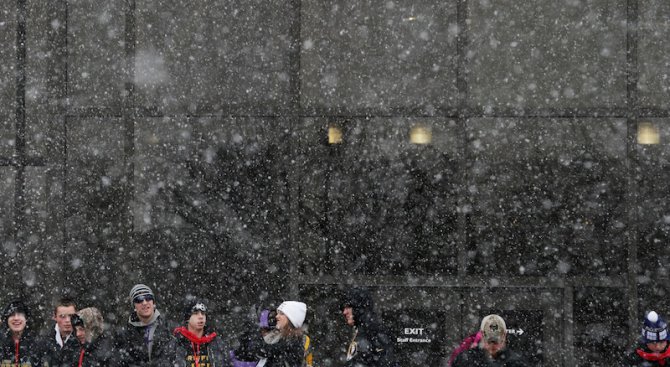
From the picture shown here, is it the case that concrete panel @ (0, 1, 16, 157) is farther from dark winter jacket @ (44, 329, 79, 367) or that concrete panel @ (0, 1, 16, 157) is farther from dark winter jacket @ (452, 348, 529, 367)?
dark winter jacket @ (452, 348, 529, 367)

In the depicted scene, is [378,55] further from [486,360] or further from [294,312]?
[486,360]

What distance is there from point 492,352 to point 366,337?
53.1 inches

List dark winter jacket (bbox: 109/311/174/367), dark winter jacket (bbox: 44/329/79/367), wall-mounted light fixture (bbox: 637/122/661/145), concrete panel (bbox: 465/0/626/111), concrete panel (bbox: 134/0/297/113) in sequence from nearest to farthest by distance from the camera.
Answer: dark winter jacket (bbox: 109/311/174/367), dark winter jacket (bbox: 44/329/79/367), wall-mounted light fixture (bbox: 637/122/661/145), concrete panel (bbox: 465/0/626/111), concrete panel (bbox: 134/0/297/113)

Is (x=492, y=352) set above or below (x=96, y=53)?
below

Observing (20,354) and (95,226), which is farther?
(95,226)

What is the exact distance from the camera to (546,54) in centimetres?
985

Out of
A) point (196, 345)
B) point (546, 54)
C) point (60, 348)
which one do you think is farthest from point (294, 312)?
point (546, 54)

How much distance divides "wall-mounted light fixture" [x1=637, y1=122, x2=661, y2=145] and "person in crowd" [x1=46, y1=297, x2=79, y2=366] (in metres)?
6.20

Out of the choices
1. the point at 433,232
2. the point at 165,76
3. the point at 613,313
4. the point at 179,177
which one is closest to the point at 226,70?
the point at 165,76

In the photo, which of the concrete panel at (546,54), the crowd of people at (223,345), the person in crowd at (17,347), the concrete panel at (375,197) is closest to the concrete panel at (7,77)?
the person in crowd at (17,347)

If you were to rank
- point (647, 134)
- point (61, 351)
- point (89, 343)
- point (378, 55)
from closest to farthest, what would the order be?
point (89, 343) → point (61, 351) → point (647, 134) → point (378, 55)

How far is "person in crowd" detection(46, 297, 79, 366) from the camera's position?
7.86 metres

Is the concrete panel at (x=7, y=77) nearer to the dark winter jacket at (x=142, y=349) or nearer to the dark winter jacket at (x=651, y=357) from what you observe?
the dark winter jacket at (x=142, y=349)

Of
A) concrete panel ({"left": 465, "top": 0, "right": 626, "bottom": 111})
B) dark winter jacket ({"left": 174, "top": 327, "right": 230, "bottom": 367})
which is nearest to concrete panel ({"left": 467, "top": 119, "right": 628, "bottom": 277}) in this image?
concrete panel ({"left": 465, "top": 0, "right": 626, "bottom": 111})
